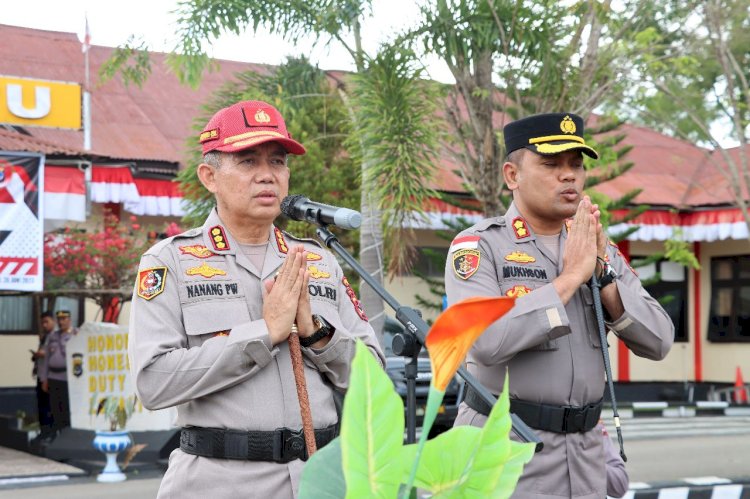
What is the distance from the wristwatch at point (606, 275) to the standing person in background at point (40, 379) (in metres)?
10.7

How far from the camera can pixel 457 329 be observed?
104 centimetres

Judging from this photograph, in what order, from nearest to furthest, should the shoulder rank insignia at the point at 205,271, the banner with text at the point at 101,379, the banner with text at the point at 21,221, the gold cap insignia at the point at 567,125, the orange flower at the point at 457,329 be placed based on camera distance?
the orange flower at the point at 457,329
the shoulder rank insignia at the point at 205,271
the gold cap insignia at the point at 567,125
the banner with text at the point at 21,221
the banner with text at the point at 101,379

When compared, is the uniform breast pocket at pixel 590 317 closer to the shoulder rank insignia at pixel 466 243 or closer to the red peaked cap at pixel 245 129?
the shoulder rank insignia at pixel 466 243

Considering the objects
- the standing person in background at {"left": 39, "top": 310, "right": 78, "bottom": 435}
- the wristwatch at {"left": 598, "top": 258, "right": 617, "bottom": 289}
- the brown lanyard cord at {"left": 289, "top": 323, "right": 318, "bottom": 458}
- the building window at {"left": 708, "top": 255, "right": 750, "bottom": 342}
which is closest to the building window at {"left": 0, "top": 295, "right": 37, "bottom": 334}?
the standing person in background at {"left": 39, "top": 310, "right": 78, "bottom": 435}

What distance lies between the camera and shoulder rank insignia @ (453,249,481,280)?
3.12 meters

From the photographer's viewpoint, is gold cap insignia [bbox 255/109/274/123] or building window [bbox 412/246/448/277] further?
building window [bbox 412/246/448/277]

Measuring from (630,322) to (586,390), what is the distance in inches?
9.1

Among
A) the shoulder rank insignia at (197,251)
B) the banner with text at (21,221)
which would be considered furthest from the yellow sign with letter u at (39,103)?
the shoulder rank insignia at (197,251)

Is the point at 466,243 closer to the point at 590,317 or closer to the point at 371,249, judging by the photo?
the point at 590,317

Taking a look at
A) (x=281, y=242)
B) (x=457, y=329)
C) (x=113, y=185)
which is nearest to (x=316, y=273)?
(x=281, y=242)

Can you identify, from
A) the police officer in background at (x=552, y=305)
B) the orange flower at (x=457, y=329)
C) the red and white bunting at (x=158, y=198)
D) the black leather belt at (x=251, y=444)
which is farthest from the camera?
the red and white bunting at (x=158, y=198)

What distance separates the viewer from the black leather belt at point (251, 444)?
8.45 feet

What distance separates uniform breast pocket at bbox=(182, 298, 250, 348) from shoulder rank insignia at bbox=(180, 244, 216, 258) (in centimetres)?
14

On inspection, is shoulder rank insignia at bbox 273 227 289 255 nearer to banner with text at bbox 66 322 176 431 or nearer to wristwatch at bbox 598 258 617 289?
wristwatch at bbox 598 258 617 289
